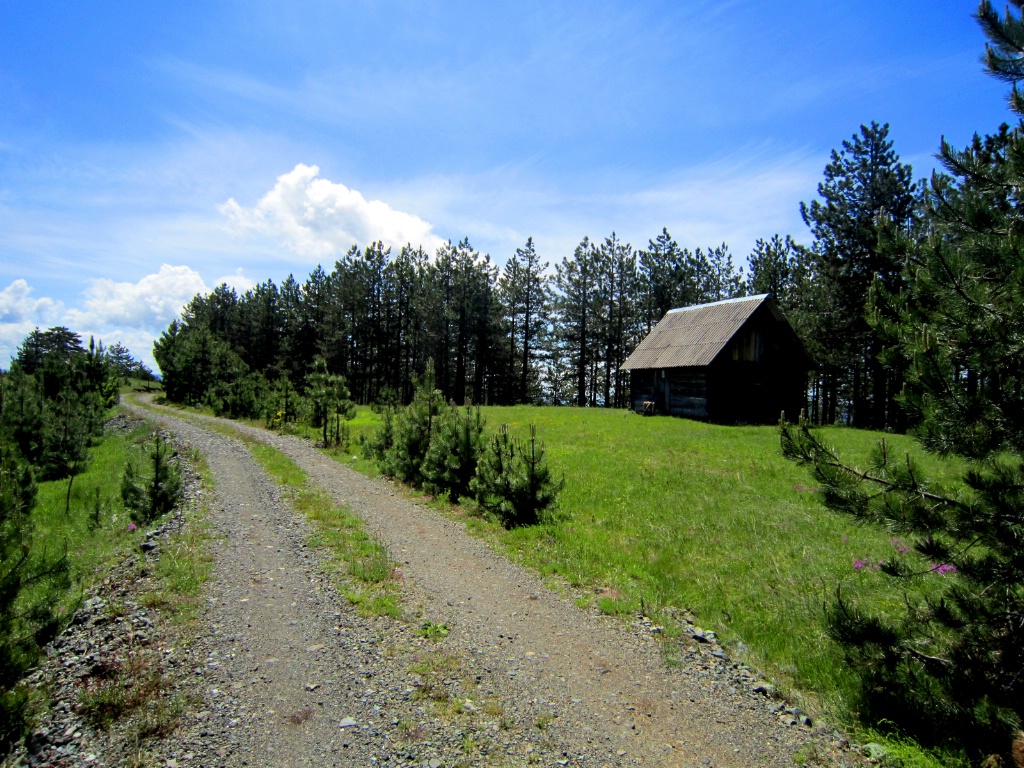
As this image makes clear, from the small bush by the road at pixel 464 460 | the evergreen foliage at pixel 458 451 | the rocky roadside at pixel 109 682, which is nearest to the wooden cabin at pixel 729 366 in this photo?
the small bush by the road at pixel 464 460

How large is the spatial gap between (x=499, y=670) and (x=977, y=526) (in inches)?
161

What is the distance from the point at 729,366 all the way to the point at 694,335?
2686 millimetres

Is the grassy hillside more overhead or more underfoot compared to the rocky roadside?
more overhead

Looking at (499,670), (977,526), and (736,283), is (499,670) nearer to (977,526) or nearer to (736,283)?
(977,526)

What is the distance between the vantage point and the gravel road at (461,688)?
4.04 meters

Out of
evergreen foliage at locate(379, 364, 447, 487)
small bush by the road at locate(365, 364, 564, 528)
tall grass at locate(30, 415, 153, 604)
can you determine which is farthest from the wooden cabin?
tall grass at locate(30, 415, 153, 604)

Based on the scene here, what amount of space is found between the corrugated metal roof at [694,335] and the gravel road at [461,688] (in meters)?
22.6

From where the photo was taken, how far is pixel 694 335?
A: 2939 cm

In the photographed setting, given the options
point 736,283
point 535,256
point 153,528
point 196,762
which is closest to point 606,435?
point 153,528

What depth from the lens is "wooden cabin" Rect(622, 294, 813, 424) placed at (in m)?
27.5

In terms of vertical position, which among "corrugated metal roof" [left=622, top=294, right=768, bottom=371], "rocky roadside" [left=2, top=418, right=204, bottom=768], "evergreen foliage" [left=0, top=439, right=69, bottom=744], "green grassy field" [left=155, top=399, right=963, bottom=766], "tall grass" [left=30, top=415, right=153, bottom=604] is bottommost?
"tall grass" [left=30, top=415, right=153, bottom=604]

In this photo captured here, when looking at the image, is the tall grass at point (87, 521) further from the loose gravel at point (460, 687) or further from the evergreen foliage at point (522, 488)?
the evergreen foliage at point (522, 488)

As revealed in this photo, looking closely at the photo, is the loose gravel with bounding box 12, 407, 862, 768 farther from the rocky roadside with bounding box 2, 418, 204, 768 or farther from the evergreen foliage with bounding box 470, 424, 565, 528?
the evergreen foliage with bounding box 470, 424, 565, 528

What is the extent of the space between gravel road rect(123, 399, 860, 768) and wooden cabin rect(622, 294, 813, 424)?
890 inches
